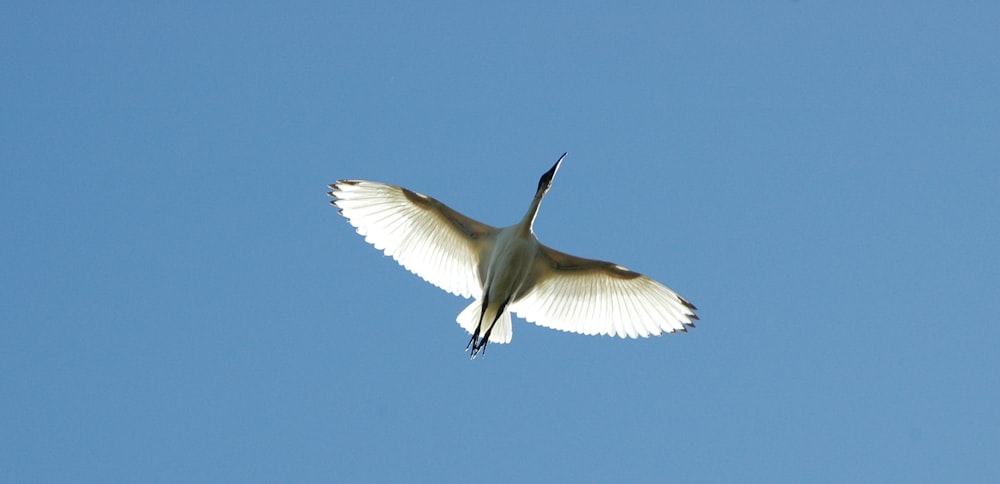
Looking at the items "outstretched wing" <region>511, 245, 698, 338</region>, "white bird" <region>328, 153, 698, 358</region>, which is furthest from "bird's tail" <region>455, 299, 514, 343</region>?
"outstretched wing" <region>511, 245, 698, 338</region>

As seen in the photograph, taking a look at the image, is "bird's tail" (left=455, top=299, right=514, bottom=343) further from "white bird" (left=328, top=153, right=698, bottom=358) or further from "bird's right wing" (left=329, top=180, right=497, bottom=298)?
"bird's right wing" (left=329, top=180, right=497, bottom=298)

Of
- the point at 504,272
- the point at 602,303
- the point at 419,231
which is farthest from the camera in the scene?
the point at 602,303

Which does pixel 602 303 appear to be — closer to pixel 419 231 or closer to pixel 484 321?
pixel 484 321

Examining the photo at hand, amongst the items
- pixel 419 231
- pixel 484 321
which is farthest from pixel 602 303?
pixel 419 231

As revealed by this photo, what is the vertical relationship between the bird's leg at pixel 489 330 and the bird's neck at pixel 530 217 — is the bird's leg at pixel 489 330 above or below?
below

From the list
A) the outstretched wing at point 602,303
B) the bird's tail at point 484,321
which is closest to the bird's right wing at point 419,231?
the bird's tail at point 484,321

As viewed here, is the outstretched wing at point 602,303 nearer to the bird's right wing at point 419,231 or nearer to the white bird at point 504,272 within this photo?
the white bird at point 504,272
